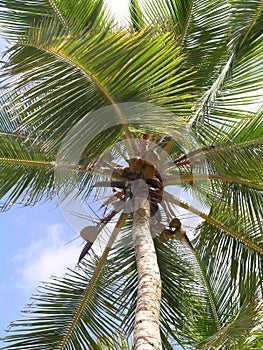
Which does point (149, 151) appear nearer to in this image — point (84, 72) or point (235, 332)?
point (84, 72)

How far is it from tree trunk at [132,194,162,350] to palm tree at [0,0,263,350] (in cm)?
2

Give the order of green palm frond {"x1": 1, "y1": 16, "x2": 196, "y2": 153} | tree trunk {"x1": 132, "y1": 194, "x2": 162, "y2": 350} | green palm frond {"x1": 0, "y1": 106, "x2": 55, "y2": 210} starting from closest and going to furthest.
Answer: tree trunk {"x1": 132, "y1": 194, "x2": 162, "y2": 350}
green palm frond {"x1": 1, "y1": 16, "x2": 196, "y2": 153}
green palm frond {"x1": 0, "y1": 106, "x2": 55, "y2": 210}

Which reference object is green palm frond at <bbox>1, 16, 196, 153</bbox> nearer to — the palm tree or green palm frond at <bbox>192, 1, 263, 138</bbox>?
the palm tree

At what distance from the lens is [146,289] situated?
4121mm

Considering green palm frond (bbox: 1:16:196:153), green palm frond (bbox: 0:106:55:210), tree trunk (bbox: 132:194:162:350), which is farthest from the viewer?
green palm frond (bbox: 0:106:55:210)

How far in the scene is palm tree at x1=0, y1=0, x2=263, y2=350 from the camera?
14.3ft

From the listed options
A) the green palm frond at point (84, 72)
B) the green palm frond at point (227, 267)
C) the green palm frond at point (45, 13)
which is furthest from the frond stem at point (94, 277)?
the green palm frond at point (45, 13)

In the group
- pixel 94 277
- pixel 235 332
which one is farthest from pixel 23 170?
pixel 235 332

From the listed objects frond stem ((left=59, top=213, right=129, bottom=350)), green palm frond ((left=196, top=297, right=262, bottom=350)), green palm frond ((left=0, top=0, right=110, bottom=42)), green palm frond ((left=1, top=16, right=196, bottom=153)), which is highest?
green palm frond ((left=0, top=0, right=110, bottom=42))

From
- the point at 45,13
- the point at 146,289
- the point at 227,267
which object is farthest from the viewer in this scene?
the point at 227,267

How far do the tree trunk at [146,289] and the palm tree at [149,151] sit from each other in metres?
0.02

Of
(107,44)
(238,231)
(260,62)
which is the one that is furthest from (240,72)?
(107,44)

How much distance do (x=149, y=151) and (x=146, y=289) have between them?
1397 millimetres

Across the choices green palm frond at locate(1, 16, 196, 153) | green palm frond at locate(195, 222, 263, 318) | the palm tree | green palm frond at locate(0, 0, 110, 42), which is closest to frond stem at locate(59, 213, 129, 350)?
the palm tree
